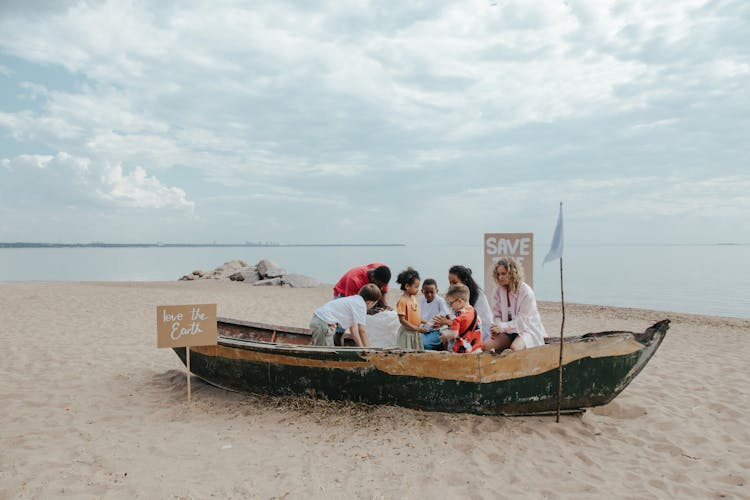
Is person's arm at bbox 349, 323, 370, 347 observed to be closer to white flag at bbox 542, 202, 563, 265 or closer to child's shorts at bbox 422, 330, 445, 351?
child's shorts at bbox 422, 330, 445, 351

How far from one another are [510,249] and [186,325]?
5.52 m

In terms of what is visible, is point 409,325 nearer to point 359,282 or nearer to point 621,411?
point 359,282

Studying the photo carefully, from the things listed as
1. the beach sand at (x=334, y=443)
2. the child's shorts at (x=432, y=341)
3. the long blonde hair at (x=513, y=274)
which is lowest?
the beach sand at (x=334, y=443)

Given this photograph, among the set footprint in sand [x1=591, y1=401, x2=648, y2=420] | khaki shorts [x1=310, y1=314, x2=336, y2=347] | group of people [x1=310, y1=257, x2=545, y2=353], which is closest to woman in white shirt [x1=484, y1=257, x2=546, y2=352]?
group of people [x1=310, y1=257, x2=545, y2=353]

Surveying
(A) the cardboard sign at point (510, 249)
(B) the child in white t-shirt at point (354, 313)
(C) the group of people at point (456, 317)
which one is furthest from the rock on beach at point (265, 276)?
(B) the child in white t-shirt at point (354, 313)

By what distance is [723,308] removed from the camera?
770 inches

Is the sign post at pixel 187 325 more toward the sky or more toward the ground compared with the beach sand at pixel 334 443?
more toward the sky

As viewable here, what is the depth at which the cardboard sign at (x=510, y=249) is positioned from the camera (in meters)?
8.41

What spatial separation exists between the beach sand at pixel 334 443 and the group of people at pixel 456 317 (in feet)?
2.62

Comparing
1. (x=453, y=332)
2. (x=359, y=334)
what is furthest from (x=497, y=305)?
(x=359, y=334)

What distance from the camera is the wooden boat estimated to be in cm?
462

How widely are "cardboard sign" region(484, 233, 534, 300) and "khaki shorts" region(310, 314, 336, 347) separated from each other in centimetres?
363

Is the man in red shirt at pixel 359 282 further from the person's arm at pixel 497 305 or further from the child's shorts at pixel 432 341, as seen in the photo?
the person's arm at pixel 497 305

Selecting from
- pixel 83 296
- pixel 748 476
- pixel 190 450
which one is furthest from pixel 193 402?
pixel 83 296
